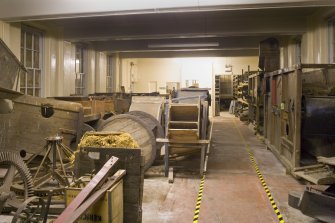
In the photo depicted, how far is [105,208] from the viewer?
2520mm

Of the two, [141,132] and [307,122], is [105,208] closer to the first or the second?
[141,132]

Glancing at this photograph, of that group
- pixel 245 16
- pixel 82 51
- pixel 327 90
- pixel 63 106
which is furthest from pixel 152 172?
pixel 82 51

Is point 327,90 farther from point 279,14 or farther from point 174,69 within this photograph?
point 174,69

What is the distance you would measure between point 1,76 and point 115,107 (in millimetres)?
3378

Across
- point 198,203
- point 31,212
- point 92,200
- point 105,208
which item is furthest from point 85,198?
point 198,203

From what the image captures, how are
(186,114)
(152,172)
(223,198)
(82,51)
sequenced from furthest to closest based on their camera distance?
(82,51) → (186,114) → (152,172) → (223,198)

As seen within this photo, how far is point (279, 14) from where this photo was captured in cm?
813

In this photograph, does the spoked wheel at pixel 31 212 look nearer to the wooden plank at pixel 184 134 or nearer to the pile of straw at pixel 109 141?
the pile of straw at pixel 109 141

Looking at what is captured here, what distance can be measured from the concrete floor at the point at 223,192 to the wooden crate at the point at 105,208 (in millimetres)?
832

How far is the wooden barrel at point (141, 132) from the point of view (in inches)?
206

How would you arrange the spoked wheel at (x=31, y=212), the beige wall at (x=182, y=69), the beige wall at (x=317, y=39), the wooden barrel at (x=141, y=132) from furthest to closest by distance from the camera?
the beige wall at (x=182, y=69) < the beige wall at (x=317, y=39) < the wooden barrel at (x=141, y=132) < the spoked wheel at (x=31, y=212)

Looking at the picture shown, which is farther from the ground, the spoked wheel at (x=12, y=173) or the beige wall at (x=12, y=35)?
the beige wall at (x=12, y=35)

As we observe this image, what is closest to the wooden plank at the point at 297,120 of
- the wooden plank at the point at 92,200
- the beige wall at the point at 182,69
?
the wooden plank at the point at 92,200

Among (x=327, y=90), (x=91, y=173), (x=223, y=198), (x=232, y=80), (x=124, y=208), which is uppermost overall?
(x=232, y=80)
